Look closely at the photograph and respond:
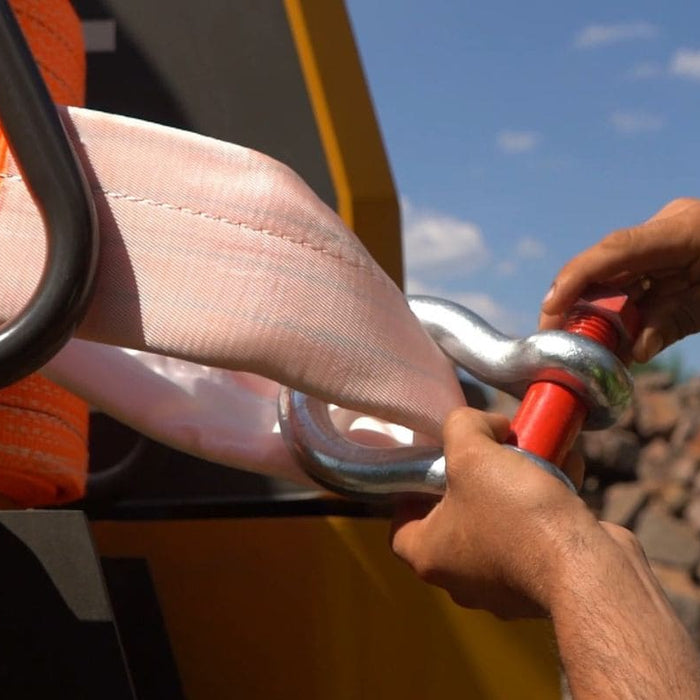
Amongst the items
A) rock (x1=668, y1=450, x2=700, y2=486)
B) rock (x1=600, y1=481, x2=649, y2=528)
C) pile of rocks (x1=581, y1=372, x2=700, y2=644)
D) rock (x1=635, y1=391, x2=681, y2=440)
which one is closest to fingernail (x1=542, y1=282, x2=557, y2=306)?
pile of rocks (x1=581, y1=372, x2=700, y2=644)

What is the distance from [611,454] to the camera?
6934 mm

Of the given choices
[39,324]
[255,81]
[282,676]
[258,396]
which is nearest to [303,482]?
[258,396]

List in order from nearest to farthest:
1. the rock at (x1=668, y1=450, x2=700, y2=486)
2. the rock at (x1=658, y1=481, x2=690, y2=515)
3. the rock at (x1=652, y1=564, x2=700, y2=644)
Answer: the rock at (x1=652, y1=564, x2=700, y2=644)
the rock at (x1=658, y1=481, x2=690, y2=515)
the rock at (x1=668, y1=450, x2=700, y2=486)

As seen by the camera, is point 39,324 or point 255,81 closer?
point 39,324

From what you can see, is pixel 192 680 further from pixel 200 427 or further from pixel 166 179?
pixel 166 179

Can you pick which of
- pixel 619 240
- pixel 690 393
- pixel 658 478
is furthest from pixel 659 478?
pixel 619 240

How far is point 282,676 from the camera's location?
0.97 meters

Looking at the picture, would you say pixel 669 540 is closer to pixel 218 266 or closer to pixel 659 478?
pixel 659 478

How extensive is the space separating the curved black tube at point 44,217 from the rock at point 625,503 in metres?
5.94

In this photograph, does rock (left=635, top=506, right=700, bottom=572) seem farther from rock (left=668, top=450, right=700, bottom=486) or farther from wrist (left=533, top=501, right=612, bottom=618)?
wrist (left=533, top=501, right=612, bottom=618)

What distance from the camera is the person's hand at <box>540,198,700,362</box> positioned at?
0.82m

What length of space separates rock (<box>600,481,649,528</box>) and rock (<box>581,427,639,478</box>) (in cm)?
19

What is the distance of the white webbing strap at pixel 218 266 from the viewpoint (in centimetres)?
68

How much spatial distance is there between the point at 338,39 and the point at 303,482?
461 millimetres
